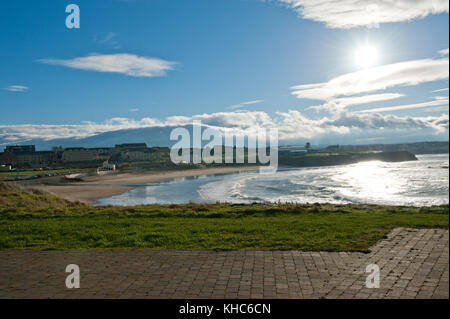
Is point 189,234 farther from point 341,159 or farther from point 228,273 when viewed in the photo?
point 341,159

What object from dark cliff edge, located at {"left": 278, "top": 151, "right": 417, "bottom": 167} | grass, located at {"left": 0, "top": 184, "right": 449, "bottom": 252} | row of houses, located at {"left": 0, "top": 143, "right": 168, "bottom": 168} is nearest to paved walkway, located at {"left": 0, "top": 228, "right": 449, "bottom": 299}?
grass, located at {"left": 0, "top": 184, "right": 449, "bottom": 252}

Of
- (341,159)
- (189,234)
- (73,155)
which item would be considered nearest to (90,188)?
(73,155)

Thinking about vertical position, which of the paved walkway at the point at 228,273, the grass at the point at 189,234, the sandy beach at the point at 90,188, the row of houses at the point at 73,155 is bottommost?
the sandy beach at the point at 90,188

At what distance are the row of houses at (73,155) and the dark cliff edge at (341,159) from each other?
1504 inches

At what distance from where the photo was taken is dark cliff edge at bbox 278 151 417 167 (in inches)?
4012

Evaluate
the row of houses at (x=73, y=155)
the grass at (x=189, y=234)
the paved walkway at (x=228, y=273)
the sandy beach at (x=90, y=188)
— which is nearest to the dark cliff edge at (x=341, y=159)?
the row of houses at (x=73, y=155)

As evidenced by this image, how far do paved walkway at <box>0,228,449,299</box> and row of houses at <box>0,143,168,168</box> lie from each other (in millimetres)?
13024

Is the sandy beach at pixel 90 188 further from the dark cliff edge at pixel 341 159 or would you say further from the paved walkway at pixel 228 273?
the dark cliff edge at pixel 341 159

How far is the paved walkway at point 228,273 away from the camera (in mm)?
5234

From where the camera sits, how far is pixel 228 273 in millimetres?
6062

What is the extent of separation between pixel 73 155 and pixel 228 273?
1645 inches
